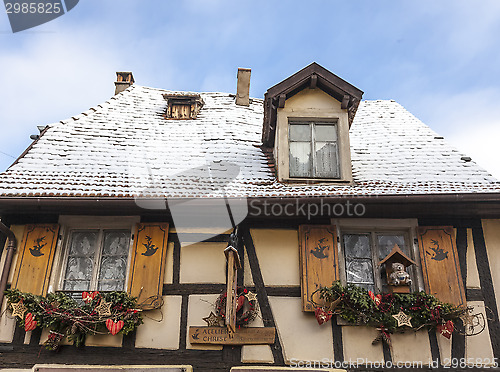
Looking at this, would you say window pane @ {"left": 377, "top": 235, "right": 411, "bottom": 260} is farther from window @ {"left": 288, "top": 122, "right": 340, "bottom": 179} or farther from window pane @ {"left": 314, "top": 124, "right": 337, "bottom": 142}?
window pane @ {"left": 314, "top": 124, "right": 337, "bottom": 142}

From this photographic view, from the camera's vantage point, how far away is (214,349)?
5.83m

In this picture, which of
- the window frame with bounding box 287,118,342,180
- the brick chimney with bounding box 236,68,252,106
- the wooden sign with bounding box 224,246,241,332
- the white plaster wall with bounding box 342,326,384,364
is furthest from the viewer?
the brick chimney with bounding box 236,68,252,106

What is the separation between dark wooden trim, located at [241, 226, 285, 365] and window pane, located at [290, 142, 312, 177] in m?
1.35

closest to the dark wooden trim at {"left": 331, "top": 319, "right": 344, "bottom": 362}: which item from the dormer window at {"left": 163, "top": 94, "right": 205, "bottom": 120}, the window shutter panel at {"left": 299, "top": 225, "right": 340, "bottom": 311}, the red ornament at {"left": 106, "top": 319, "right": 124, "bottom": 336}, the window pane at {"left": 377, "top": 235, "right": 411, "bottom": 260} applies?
the window shutter panel at {"left": 299, "top": 225, "right": 340, "bottom": 311}

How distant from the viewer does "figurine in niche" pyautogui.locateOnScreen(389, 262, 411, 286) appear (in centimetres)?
587

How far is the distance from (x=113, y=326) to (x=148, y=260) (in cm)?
94

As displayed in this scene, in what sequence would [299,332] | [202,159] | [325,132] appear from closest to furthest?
[299,332]
[325,132]
[202,159]

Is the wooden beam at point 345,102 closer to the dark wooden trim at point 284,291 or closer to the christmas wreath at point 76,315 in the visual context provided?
the dark wooden trim at point 284,291

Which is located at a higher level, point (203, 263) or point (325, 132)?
point (325, 132)

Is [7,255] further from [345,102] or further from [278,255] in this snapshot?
[345,102]

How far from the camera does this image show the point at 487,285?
6.07 metres

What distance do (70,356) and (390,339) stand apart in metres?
3.86

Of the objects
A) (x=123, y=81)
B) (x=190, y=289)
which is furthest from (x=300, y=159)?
(x=123, y=81)

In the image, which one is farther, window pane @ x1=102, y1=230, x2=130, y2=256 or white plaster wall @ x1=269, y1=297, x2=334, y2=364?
window pane @ x1=102, y1=230, x2=130, y2=256
